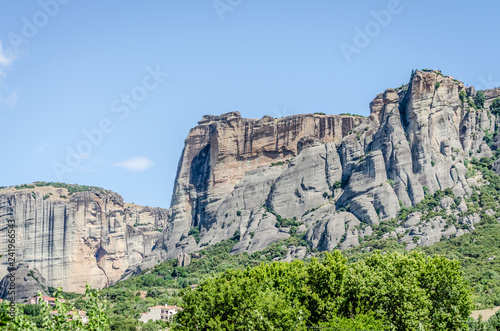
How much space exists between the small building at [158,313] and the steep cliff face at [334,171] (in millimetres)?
36245

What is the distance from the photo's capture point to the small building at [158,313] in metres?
107

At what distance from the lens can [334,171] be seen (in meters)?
158

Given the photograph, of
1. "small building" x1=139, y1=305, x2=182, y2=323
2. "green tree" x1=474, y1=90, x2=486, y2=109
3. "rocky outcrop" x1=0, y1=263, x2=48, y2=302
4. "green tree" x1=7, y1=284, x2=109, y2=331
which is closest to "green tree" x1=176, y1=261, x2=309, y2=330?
"green tree" x1=7, y1=284, x2=109, y2=331

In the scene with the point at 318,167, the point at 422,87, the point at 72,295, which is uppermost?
the point at 422,87

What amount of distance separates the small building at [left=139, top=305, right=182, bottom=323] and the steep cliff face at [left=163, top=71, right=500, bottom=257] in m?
36.2

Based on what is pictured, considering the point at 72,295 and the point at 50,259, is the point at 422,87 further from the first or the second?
the point at 50,259

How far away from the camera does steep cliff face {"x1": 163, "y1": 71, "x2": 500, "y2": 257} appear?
135875 millimetres

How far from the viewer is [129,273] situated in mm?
179250

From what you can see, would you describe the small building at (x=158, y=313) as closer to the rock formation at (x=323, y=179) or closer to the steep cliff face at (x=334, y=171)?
the rock formation at (x=323, y=179)

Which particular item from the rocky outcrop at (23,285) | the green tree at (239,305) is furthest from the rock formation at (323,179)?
the green tree at (239,305)

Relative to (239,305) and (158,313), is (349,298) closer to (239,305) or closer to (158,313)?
(239,305)

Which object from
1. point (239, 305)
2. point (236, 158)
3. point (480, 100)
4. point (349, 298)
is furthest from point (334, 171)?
point (239, 305)

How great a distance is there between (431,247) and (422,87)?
43.2 meters


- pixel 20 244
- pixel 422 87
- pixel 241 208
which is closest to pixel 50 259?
pixel 20 244
